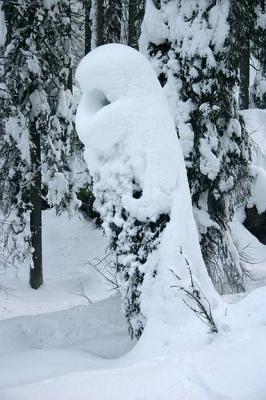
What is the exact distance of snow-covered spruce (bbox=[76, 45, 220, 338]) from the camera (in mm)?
4879

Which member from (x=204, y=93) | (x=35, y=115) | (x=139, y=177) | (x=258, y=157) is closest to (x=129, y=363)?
(x=139, y=177)

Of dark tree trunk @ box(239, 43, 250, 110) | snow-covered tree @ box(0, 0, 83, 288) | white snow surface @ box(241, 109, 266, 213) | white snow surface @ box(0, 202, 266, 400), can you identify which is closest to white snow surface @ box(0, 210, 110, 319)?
snow-covered tree @ box(0, 0, 83, 288)

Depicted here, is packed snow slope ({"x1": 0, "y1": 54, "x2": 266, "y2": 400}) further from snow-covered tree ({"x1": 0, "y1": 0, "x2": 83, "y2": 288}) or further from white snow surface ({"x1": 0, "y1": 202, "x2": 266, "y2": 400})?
snow-covered tree ({"x1": 0, "y1": 0, "x2": 83, "y2": 288})

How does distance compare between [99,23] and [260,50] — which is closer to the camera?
[260,50]

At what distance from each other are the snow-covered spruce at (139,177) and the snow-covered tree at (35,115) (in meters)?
7.53

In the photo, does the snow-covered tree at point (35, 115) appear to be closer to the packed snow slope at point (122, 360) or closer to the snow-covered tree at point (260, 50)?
the snow-covered tree at point (260, 50)

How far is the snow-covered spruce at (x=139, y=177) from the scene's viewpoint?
488 cm

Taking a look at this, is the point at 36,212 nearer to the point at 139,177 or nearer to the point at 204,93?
the point at 204,93

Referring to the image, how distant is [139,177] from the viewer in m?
4.97

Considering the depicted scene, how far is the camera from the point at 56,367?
453cm

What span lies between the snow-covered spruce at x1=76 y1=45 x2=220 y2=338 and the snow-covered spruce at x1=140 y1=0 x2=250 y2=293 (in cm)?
378

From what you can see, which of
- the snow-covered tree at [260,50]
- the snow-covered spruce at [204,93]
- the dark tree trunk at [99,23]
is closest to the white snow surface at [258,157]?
the snow-covered tree at [260,50]

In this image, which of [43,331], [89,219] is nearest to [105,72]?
[43,331]

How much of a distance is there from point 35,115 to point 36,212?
2.76 meters
